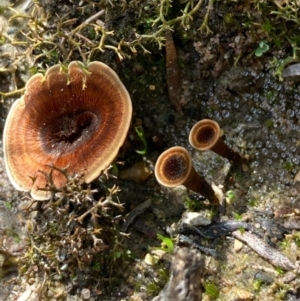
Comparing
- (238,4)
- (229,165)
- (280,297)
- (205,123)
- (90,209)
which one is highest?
(238,4)

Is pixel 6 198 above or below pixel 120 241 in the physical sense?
above

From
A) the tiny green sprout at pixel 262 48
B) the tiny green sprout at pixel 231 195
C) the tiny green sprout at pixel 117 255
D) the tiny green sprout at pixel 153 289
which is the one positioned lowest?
the tiny green sprout at pixel 153 289

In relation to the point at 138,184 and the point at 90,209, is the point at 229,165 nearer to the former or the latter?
the point at 138,184

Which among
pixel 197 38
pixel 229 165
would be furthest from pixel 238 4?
pixel 229 165

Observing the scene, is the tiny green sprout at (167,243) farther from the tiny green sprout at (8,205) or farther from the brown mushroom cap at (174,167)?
the tiny green sprout at (8,205)

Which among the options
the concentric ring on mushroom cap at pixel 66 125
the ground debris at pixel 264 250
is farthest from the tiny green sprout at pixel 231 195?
the concentric ring on mushroom cap at pixel 66 125

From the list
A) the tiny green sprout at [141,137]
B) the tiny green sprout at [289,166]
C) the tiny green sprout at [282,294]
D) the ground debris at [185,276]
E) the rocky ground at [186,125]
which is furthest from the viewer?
the tiny green sprout at [141,137]

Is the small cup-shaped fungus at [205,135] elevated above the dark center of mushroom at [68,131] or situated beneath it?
situated beneath
